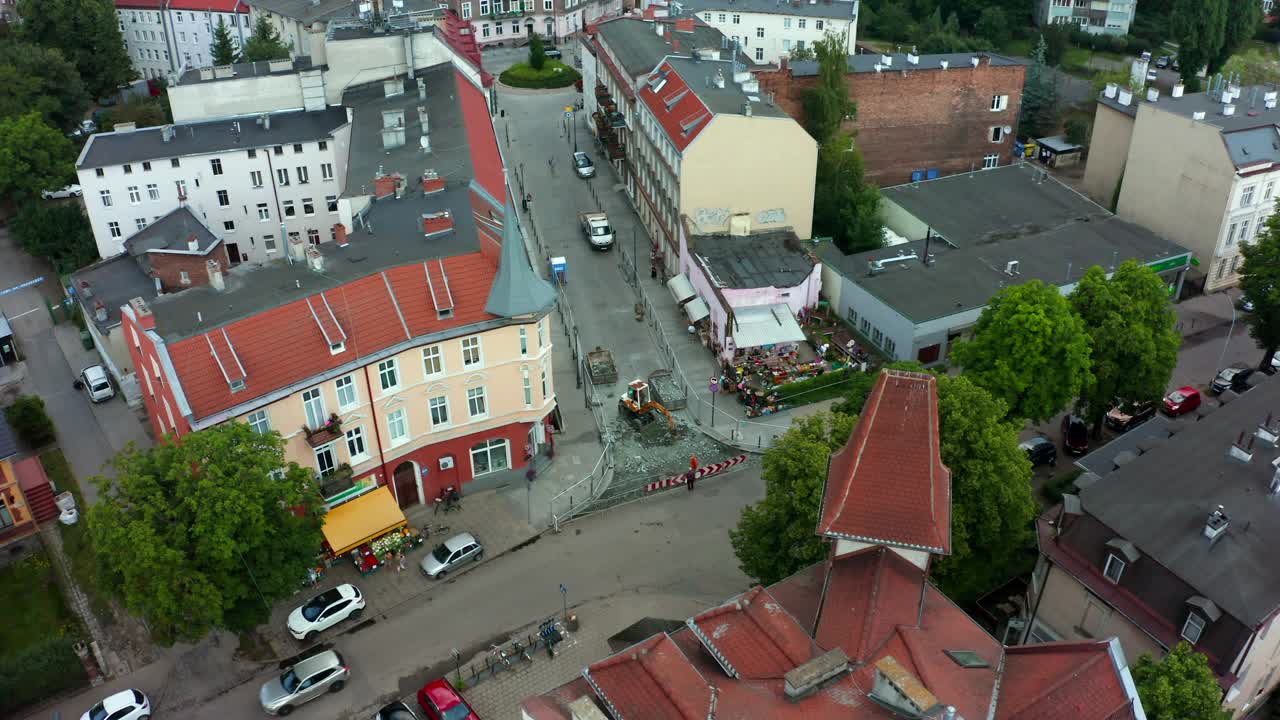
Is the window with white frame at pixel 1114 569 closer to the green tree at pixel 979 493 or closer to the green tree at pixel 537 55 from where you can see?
the green tree at pixel 979 493

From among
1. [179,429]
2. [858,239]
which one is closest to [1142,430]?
[858,239]

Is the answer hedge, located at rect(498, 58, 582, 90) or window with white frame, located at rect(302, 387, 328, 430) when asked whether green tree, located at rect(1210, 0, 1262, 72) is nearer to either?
hedge, located at rect(498, 58, 582, 90)

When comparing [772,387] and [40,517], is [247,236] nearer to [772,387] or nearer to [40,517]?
[40,517]

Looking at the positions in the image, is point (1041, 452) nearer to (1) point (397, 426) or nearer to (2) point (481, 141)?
(1) point (397, 426)

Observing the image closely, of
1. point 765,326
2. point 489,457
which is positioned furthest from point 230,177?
point 765,326

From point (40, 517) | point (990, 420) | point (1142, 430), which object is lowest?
point (40, 517)

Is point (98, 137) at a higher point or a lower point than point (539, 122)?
higher
